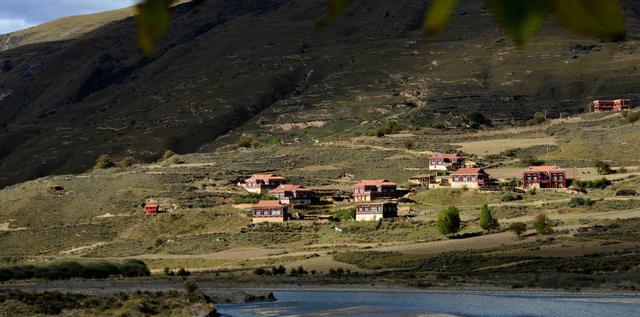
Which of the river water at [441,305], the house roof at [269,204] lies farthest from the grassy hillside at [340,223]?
the river water at [441,305]

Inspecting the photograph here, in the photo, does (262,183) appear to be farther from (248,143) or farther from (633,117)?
(248,143)

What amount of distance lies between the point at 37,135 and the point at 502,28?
189063 mm

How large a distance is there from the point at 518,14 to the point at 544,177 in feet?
298

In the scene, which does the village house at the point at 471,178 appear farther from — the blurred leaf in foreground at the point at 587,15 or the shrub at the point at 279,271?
the blurred leaf in foreground at the point at 587,15

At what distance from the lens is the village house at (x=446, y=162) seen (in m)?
99.9

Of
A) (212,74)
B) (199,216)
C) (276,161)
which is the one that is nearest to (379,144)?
(276,161)

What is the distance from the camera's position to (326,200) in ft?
314

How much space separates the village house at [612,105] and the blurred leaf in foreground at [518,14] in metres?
132

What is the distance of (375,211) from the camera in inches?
3339

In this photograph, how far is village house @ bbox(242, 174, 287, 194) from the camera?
97938 mm

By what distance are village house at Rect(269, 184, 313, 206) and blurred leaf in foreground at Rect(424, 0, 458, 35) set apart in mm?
89854

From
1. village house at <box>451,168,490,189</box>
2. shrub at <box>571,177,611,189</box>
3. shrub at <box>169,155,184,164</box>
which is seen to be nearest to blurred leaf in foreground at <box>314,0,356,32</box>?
shrub at <box>571,177,611,189</box>

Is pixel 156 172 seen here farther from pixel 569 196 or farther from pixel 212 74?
pixel 212 74

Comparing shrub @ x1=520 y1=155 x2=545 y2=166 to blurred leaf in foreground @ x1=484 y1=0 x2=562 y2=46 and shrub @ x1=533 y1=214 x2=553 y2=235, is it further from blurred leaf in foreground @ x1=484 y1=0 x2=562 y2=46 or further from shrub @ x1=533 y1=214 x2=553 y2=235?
blurred leaf in foreground @ x1=484 y1=0 x2=562 y2=46
